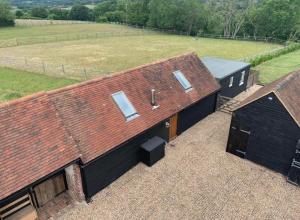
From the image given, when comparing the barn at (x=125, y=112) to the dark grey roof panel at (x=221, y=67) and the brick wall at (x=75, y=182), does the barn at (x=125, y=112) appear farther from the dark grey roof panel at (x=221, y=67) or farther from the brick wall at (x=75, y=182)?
the dark grey roof panel at (x=221, y=67)

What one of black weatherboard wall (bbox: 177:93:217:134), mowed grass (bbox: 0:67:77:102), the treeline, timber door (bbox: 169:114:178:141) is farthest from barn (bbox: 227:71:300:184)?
the treeline

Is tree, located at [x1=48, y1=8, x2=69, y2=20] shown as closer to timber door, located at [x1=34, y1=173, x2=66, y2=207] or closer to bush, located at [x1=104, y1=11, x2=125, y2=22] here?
bush, located at [x1=104, y1=11, x2=125, y2=22]

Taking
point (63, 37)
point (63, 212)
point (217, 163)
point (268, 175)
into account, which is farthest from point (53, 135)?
point (63, 37)

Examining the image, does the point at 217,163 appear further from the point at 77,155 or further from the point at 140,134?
the point at 77,155

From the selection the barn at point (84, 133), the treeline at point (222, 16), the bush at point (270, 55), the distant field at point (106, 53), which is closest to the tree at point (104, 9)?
the treeline at point (222, 16)

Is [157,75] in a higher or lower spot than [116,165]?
higher

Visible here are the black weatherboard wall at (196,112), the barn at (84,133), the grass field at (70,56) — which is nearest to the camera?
the barn at (84,133)
